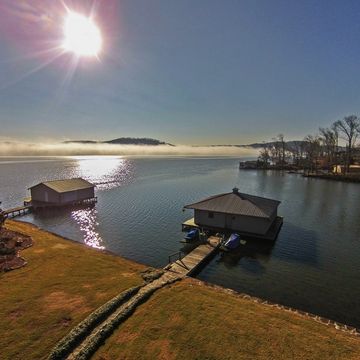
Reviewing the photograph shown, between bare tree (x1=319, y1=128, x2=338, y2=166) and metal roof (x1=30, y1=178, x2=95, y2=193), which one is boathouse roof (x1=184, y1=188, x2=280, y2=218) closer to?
metal roof (x1=30, y1=178, x2=95, y2=193)

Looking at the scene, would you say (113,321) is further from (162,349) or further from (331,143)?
(331,143)

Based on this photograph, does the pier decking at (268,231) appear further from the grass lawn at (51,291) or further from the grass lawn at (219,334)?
the grass lawn at (219,334)

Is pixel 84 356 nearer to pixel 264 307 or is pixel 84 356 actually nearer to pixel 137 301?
pixel 137 301

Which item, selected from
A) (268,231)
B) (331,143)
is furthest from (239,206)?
(331,143)

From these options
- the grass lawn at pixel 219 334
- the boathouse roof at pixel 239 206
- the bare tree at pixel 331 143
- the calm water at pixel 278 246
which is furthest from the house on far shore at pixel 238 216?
the bare tree at pixel 331 143

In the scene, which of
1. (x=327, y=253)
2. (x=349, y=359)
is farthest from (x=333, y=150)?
(x=349, y=359)
